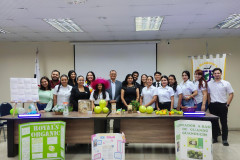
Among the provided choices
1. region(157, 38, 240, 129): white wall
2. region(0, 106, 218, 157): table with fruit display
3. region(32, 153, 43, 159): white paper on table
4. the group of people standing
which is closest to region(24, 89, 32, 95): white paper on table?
region(0, 106, 218, 157): table with fruit display

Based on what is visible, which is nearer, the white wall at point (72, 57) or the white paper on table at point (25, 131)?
the white paper on table at point (25, 131)

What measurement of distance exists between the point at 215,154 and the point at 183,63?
344 cm

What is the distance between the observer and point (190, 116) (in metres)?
3.57

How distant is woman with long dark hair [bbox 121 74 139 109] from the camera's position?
4.64 metres

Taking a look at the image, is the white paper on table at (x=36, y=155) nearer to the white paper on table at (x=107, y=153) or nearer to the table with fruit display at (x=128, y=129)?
the table with fruit display at (x=128, y=129)

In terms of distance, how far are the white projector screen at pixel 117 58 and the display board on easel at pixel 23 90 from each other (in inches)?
127

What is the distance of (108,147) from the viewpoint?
307 centimetres

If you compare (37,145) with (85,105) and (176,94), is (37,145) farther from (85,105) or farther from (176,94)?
(176,94)

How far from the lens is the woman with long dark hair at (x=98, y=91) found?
414 cm

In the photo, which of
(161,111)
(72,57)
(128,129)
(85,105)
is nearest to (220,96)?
(161,111)

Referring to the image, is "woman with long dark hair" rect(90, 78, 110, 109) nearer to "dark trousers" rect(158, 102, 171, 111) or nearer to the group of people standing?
the group of people standing

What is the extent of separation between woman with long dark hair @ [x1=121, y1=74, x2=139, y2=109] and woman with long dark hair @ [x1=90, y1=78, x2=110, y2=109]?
0.57m

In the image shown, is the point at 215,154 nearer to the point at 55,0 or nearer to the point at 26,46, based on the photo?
the point at 55,0

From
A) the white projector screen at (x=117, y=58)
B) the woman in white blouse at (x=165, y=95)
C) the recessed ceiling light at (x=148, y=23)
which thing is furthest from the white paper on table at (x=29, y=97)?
the white projector screen at (x=117, y=58)
